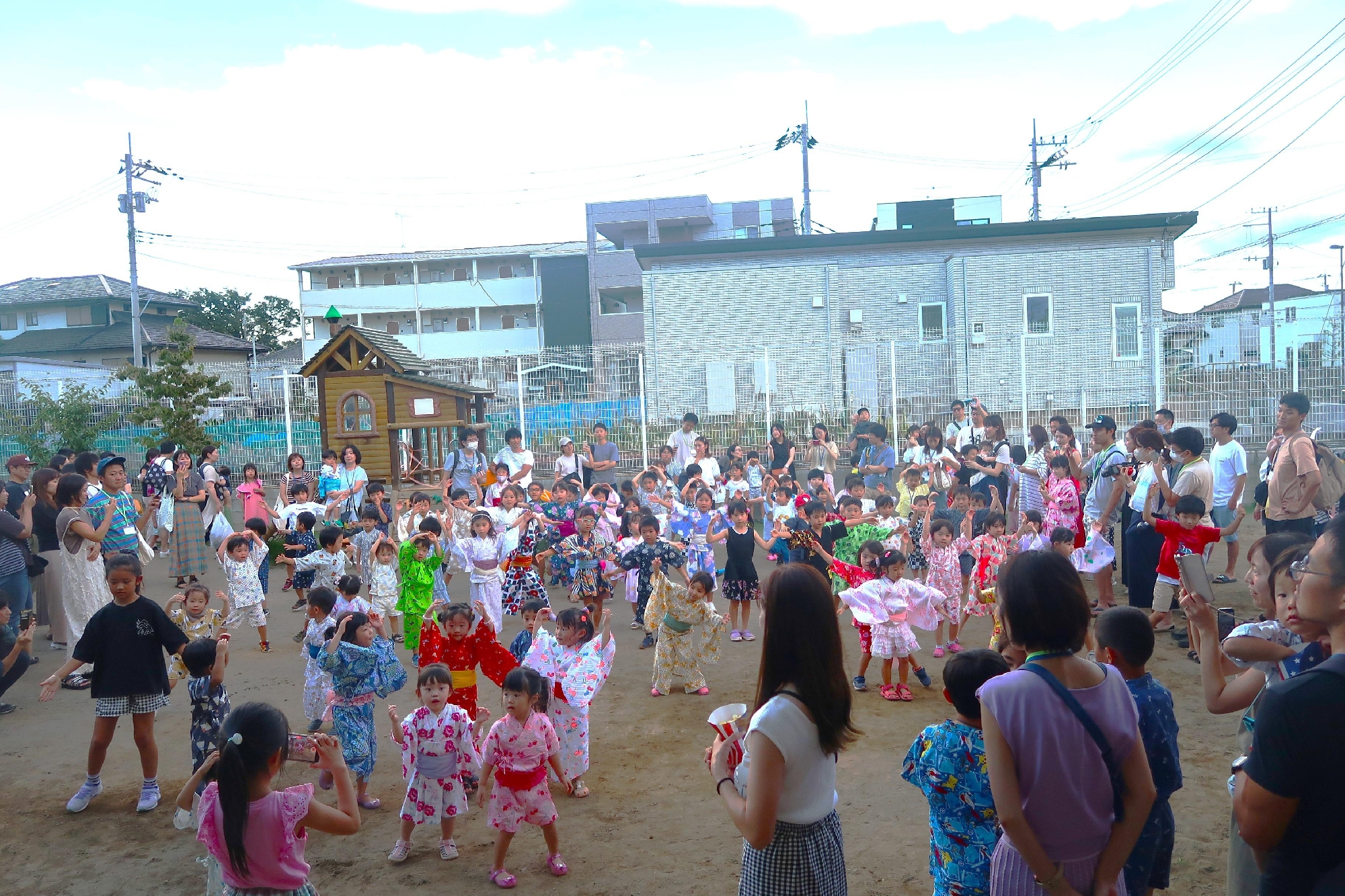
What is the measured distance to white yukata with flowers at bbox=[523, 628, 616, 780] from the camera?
17.5ft

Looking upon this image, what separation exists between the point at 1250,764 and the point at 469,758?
3.69 meters

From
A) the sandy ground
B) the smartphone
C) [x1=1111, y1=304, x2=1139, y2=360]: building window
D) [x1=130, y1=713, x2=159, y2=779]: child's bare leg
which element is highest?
[x1=1111, y1=304, x2=1139, y2=360]: building window

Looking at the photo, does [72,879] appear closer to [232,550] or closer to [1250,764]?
[232,550]

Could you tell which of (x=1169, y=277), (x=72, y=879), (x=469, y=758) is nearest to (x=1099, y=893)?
(x=469, y=758)

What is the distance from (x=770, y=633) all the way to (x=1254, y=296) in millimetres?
66990

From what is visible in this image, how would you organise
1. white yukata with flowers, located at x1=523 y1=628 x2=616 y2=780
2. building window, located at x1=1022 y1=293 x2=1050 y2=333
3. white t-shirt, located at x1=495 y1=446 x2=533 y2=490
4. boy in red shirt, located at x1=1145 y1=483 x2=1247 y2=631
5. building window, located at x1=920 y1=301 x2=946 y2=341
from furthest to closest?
building window, located at x1=920 y1=301 x2=946 y2=341 → building window, located at x1=1022 y1=293 x2=1050 y2=333 → white t-shirt, located at x1=495 y1=446 x2=533 y2=490 → boy in red shirt, located at x1=1145 y1=483 x2=1247 y2=631 → white yukata with flowers, located at x1=523 y1=628 x2=616 y2=780

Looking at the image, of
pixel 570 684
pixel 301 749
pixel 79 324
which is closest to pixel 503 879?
pixel 570 684

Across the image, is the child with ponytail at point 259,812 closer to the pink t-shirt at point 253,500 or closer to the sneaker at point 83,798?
the sneaker at point 83,798

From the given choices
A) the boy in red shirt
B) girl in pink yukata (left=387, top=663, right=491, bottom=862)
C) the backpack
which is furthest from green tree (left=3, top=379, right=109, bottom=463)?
the backpack

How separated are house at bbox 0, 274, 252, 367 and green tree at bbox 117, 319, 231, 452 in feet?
61.4

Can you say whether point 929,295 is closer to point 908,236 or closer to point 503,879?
point 908,236

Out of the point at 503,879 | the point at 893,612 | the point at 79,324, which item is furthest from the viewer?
the point at 79,324

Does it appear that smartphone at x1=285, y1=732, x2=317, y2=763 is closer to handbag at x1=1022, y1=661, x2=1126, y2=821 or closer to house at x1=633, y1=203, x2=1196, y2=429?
handbag at x1=1022, y1=661, x2=1126, y2=821

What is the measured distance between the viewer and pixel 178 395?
1661 centimetres
